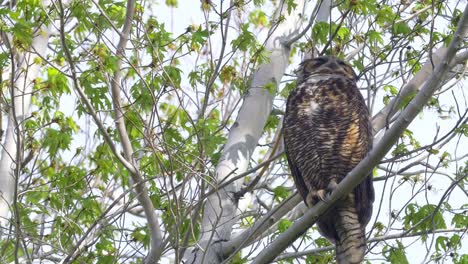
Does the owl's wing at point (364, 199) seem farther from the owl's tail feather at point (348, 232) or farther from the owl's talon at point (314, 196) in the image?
the owl's talon at point (314, 196)

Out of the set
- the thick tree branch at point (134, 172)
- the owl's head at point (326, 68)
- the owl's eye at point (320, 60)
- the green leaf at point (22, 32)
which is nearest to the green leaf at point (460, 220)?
the owl's head at point (326, 68)

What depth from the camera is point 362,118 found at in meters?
5.04

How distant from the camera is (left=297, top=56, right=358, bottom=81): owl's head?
5.41 m

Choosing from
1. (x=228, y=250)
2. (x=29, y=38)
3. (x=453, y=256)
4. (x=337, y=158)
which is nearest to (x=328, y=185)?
(x=337, y=158)

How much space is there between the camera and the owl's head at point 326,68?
5.41 m

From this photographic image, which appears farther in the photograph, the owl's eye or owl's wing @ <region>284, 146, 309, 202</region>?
the owl's eye

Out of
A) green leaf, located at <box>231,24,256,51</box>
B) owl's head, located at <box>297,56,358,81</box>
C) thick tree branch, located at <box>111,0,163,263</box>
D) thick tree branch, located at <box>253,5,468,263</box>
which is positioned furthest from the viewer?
green leaf, located at <box>231,24,256,51</box>

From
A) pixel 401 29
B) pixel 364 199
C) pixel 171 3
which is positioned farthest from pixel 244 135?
pixel 171 3

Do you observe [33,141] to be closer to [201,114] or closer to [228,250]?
[201,114]

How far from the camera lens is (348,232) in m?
4.85

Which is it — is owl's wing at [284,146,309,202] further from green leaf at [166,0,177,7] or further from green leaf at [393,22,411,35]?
green leaf at [166,0,177,7]

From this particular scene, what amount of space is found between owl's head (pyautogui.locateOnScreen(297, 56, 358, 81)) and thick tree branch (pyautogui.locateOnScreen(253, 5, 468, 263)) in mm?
1405

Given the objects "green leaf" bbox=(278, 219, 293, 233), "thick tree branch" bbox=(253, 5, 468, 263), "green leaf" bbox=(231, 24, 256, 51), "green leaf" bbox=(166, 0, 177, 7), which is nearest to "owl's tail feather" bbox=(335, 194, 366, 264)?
"green leaf" bbox=(278, 219, 293, 233)

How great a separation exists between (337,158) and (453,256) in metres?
1.29
